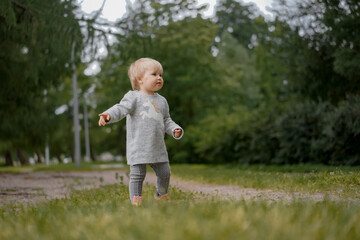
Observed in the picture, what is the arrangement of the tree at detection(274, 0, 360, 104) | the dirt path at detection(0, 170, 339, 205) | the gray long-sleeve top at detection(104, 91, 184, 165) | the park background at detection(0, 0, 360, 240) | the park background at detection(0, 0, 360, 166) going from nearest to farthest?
the park background at detection(0, 0, 360, 240) → the gray long-sleeve top at detection(104, 91, 184, 165) → the dirt path at detection(0, 170, 339, 205) → the park background at detection(0, 0, 360, 166) → the tree at detection(274, 0, 360, 104)

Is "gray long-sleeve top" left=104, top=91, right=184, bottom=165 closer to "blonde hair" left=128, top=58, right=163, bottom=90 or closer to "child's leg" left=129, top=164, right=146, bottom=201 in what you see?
"child's leg" left=129, top=164, right=146, bottom=201

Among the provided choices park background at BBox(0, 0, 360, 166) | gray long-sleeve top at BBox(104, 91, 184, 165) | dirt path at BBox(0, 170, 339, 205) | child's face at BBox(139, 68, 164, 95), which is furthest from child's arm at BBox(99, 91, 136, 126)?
park background at BBox(0, 0, 360, 166)

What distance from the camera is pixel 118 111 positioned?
15.9 feet

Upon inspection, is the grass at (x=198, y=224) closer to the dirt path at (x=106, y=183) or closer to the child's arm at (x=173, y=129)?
the dirt path at (x=106, y=183)

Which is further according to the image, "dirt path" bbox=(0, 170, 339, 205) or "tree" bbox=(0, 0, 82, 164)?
"tree" bbox=(0, 0, 82, 164)

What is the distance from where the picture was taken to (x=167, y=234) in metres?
2.42

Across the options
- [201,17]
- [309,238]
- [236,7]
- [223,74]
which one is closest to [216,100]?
[223,74]

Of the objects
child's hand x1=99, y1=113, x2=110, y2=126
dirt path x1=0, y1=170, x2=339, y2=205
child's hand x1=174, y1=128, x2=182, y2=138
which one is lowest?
dirt path x1=0, y1=170, x2=339, y2=205

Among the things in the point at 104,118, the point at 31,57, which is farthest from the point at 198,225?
the point at 31,57

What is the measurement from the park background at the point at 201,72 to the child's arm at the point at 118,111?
4115 mm

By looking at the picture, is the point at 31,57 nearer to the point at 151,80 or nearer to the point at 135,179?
the point at 151,80

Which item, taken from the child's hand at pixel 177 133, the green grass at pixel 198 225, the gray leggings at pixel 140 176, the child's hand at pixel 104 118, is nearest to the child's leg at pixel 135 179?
the gray leggings at pixel 140 176

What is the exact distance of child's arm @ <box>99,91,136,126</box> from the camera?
4609mm

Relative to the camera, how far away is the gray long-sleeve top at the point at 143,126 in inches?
192
